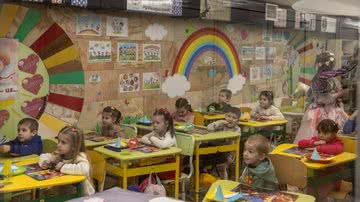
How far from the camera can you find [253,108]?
15.3ft

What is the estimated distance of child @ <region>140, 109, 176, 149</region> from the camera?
347cm

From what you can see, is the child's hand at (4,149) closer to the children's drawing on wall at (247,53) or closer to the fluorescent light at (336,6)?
the fluorescent light at (336,6)

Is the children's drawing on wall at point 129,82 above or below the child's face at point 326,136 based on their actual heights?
above

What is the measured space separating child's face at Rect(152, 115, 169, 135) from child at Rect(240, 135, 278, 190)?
1.14m

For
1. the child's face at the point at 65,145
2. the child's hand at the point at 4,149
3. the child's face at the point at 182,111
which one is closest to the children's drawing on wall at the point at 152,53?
the child's face at the point at 182,111

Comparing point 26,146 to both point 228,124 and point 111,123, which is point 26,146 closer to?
point 111,123

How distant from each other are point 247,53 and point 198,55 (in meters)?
0.57

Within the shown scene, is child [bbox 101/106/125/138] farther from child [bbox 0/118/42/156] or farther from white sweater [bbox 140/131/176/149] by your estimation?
child [bbox 0/118/42/156]

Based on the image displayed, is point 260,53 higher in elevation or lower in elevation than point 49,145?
higher

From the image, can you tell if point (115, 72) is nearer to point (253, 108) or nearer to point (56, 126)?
point (56, 126)

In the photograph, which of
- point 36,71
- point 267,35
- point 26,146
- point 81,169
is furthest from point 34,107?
point 267,35

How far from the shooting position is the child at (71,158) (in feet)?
8.61

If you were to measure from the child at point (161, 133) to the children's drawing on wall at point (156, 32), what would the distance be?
1.03 metres

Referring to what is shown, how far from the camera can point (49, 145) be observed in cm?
359
